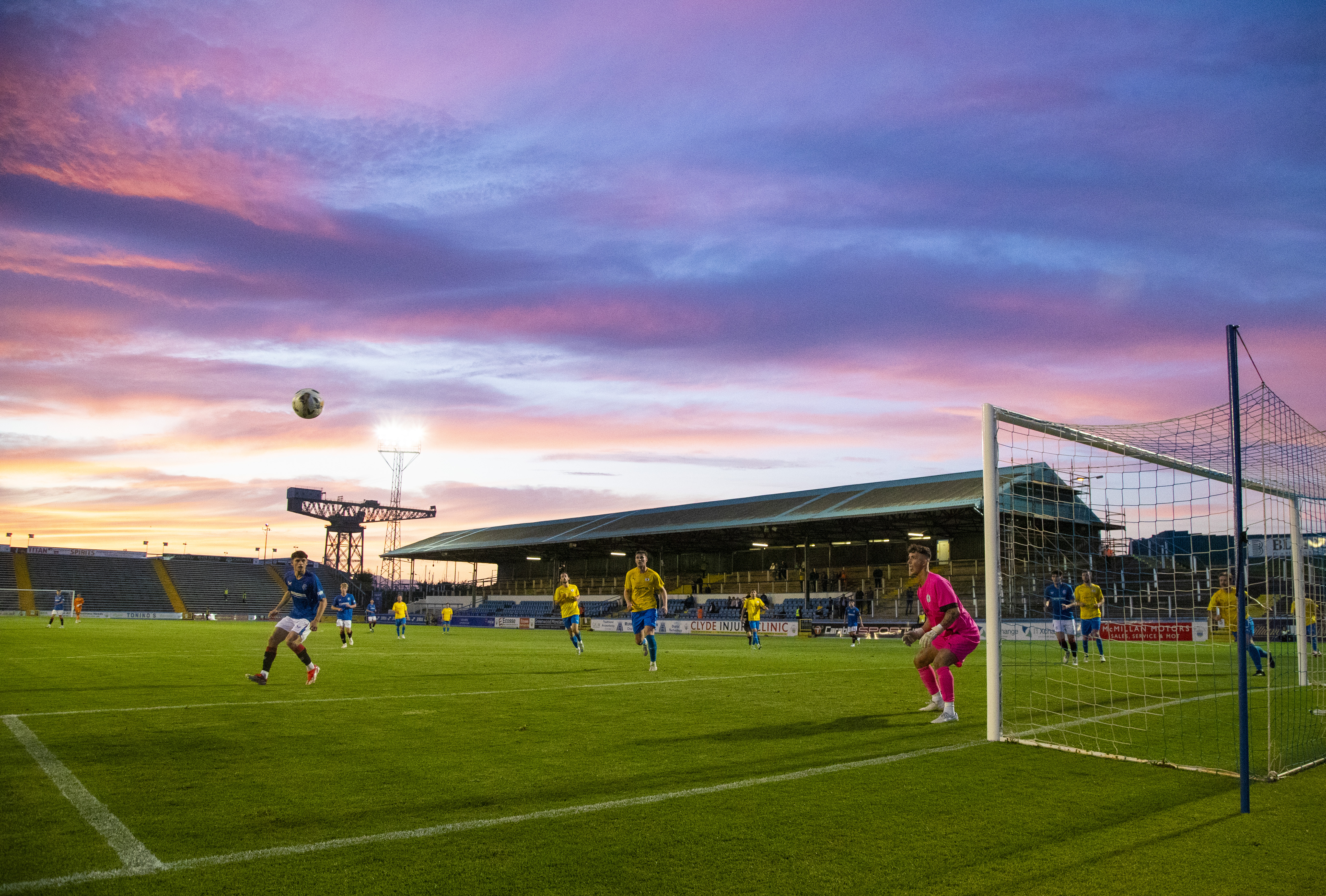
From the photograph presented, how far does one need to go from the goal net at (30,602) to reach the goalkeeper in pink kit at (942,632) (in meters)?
68.7

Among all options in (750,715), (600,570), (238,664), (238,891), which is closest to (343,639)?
(238,664)

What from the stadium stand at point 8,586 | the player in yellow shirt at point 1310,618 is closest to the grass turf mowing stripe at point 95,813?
the player in yellow shirt at point 1310,618

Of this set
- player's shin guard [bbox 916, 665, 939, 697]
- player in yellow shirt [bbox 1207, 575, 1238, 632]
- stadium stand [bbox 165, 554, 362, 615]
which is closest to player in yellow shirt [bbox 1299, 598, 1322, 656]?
player in yellow shirt [bbox 1207, 575, 1238, 632]

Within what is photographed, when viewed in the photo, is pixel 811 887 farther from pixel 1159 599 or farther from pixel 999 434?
pixel 1159 599

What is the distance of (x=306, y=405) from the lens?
29.4m

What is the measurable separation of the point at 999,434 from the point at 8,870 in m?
8.26

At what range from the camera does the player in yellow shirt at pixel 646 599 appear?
14.9m

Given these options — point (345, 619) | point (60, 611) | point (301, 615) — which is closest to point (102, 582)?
point (60, 611)

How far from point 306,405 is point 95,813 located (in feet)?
85.5

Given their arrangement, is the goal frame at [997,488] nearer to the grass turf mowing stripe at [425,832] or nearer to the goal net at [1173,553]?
the goal net at [1173,553]

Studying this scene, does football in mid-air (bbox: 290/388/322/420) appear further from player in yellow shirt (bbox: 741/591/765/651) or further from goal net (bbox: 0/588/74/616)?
goal net (bbox: 0/588/74/616)

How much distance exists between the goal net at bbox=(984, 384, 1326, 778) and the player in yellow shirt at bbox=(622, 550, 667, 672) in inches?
224

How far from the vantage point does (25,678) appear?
12.9m

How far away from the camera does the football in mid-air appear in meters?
29.2
